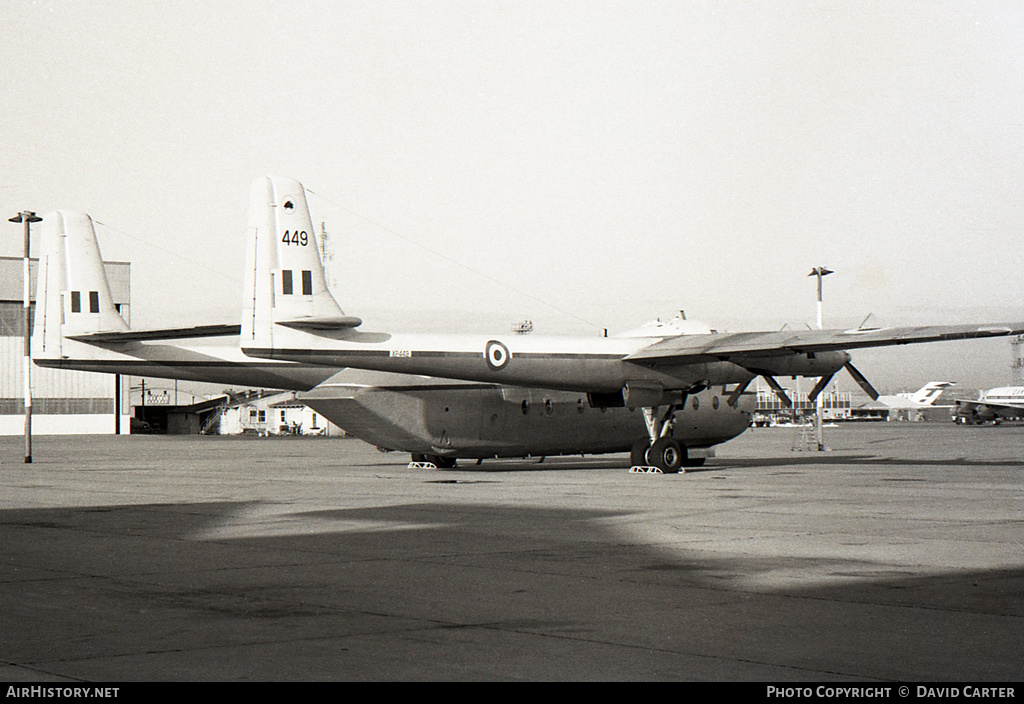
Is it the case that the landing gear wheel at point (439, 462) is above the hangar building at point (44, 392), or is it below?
below

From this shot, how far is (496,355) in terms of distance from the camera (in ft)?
82.3

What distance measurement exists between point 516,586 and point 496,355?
51.4ft

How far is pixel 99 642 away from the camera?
22.8 ft

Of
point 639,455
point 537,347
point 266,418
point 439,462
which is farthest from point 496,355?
point 266,418

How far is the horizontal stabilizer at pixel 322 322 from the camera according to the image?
2323cm

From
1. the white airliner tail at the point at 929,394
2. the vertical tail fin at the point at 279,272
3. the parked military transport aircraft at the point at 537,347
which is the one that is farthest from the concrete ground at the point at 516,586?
the white airliner tail at the point at 929,394

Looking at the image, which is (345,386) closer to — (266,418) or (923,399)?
(266,418)

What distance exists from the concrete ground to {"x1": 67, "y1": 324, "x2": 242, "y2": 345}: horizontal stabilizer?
5.97 metres

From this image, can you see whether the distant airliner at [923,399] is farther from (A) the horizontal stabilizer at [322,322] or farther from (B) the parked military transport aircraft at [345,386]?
(A) the horizontal stabilizer at [322,322]

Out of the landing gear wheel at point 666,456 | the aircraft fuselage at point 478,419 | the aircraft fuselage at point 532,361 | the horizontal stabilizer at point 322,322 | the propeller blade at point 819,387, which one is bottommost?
the landing gear wheel at point 666,456
